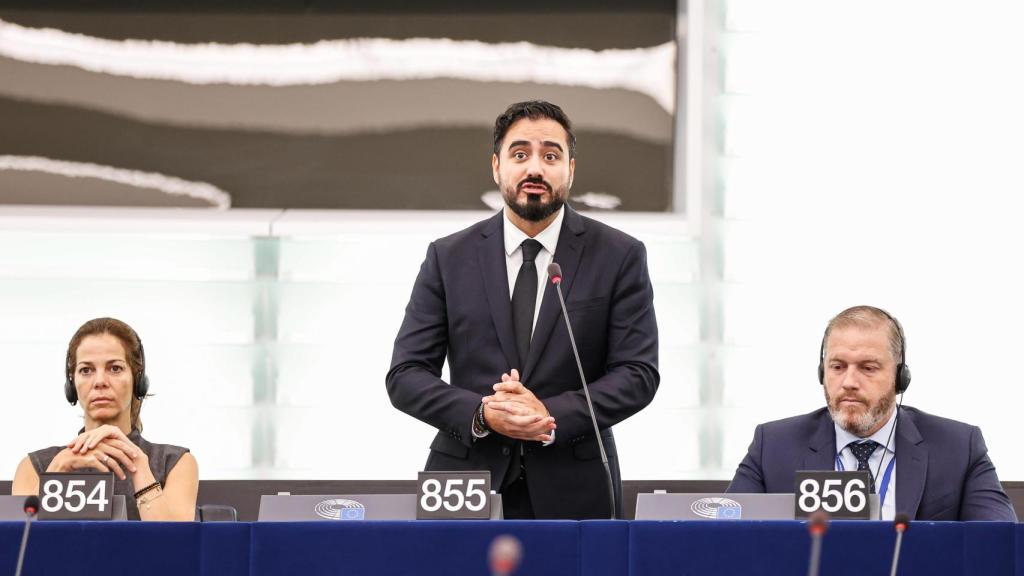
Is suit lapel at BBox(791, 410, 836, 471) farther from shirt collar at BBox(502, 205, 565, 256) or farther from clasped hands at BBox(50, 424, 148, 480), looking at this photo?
clasped hands at BBox(50, 424, 148, 480)

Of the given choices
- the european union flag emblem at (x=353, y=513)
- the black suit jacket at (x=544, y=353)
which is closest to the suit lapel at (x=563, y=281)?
the black suit jacket at (x=544, y=353)

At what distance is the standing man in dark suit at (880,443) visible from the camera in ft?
10.1

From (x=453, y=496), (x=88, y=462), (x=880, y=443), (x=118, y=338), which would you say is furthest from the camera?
(x=118, y=338)

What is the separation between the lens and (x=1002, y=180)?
491cm

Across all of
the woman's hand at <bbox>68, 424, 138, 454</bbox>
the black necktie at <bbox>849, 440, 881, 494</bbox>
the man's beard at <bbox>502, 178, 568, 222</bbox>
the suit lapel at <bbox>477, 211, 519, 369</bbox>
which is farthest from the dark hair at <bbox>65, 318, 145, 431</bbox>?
the black necktie at <bbox>849, 440, 881, 494</bbox>

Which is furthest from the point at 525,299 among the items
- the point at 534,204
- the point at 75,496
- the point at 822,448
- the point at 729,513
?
the point at 75,496

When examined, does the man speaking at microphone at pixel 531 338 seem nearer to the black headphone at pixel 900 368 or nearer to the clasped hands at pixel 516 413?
the clasped hands at pixel 516 413

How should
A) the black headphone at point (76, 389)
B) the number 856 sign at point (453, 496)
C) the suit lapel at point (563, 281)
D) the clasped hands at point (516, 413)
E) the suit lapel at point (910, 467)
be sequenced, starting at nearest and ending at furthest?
the number 856 sign at point (453, 496)
the clasped hands at point (516, 413)
the suit lapel at point (910, 467)
the suit lapel at point (563, 281)
the black headphone at point (76, 389)

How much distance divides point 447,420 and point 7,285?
8.09 feet

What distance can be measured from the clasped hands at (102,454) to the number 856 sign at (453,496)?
82 centimetres

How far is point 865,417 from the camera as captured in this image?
314 cm

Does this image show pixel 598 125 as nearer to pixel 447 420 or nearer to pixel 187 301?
pixel 187 301

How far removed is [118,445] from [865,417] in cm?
160

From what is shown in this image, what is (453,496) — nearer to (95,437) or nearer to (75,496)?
(75,496)
